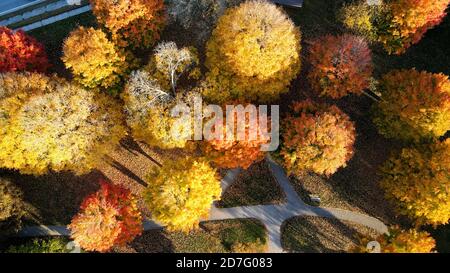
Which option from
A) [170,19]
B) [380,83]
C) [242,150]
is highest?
[170,19]

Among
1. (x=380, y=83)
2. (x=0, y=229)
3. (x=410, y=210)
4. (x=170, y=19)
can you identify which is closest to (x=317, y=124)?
(x=380, y=83)

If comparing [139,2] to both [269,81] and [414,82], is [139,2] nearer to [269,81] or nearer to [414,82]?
[269,81]

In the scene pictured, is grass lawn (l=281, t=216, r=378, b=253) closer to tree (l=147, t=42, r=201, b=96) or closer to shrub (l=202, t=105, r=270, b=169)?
shrub (l=202, t=105, r=270, b=169)

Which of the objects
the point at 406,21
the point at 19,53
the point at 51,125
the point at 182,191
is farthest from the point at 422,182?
the point at 19,53

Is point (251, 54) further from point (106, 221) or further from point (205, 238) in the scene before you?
point (106, 221)

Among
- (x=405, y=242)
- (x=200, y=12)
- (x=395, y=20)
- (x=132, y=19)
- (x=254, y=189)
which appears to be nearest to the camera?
(x=405, y=242)
